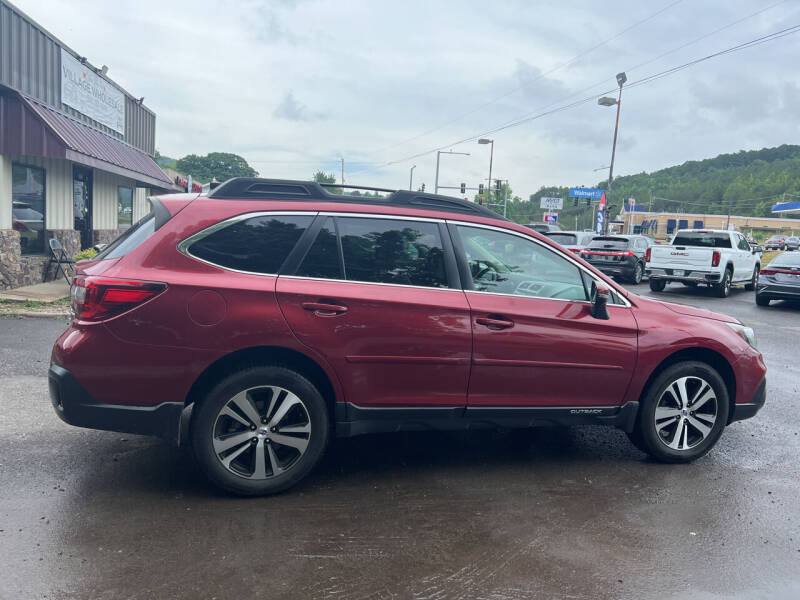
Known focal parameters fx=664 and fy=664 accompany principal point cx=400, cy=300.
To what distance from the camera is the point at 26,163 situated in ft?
43.8

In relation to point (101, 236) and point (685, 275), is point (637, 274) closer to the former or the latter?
point (685, 275)

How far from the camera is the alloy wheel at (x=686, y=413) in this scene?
4716 millimetres

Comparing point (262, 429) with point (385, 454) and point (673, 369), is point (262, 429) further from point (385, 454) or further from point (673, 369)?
point (673, 369)

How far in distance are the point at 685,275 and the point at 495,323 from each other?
50.7 ft

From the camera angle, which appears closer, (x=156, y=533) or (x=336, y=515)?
(x=156, y=533)

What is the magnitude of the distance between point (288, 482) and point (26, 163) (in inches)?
481

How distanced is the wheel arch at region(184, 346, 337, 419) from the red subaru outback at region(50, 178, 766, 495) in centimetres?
1

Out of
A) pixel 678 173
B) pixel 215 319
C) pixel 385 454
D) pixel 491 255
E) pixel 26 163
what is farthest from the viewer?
pixel 678 173

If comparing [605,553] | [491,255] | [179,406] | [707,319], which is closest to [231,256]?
[179,406]

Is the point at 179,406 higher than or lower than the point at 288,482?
higher

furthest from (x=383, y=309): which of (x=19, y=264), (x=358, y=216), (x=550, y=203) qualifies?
(x=550, y=203)

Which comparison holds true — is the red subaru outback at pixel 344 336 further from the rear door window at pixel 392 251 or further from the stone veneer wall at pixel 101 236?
the stone veneer wall at pixel 101 236

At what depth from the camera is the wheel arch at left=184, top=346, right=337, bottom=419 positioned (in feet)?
12.6

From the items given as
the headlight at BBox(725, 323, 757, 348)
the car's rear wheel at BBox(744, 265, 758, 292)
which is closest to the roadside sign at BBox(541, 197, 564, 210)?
the car's rear wheel at BBox(744, 265, 758, 292)
